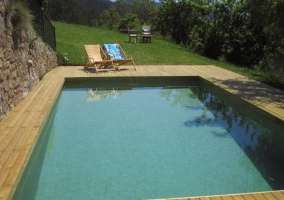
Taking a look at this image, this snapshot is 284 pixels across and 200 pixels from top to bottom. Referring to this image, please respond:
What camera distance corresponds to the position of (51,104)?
17.4 ft

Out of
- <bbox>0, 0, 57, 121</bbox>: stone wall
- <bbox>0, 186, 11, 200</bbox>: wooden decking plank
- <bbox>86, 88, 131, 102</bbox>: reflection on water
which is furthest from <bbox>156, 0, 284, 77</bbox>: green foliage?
<bbox>0, 186, 11, 200</bbox>: wooden decking plank

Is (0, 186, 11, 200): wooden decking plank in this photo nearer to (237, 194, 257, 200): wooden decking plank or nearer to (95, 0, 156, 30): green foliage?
(237, 194, 257, 200): wooden decking plank

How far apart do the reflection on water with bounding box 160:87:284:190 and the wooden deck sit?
1.06 ft

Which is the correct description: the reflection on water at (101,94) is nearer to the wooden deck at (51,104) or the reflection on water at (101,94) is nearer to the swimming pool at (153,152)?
the swimming pool at (153,152)

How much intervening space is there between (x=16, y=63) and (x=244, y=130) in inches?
161

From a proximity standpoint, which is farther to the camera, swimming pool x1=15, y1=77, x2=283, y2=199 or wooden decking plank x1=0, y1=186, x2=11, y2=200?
swimming pool x1=15, y1=77, x2=283, y2=199

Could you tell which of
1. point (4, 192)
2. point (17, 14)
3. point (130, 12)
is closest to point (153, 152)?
point (4, 192)

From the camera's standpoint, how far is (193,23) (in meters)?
17.5

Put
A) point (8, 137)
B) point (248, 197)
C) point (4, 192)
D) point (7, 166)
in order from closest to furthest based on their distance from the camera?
1. point (4, 192)
2. point (248, 197)
3. point (7, 166)
4. point (8, 137)

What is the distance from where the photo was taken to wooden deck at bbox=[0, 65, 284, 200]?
9.42ft

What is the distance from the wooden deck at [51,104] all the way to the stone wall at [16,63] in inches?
6.9

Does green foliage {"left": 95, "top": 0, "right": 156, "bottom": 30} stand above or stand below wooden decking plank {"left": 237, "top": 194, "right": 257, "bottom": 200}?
above

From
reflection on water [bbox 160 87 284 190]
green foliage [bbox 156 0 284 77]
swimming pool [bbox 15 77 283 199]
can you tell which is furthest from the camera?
green foliage [bbox 156 0 284 77]

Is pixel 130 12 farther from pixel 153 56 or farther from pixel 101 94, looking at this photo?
pixel 101 94
